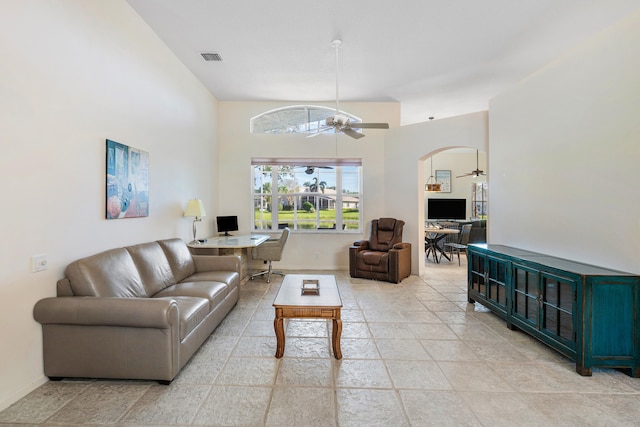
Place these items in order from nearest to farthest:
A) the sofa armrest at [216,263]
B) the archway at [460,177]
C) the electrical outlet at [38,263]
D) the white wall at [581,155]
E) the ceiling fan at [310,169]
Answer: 1. the electrical outlet at [38,263]
2. the white wall at [581,155]
3. the sofa armrest at [216,263]
4. the ceiling fan at [310,169]
5. the archway at [460,177]

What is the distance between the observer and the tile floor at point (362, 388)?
6.29ft

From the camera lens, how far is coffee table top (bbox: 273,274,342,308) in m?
2.66

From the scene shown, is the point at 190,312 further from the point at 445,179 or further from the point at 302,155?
the point at 445,179

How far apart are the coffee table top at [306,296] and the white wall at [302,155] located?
9.31 ft

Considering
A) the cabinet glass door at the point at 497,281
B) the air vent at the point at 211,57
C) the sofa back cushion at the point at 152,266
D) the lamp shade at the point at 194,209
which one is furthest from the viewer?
the lamp shade at the point at 194,209

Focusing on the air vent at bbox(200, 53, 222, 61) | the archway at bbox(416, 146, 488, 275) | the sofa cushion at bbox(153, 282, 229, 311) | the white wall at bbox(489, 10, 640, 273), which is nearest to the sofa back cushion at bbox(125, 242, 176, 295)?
the sofa cushion at bbox(153, 282, 229, 311)

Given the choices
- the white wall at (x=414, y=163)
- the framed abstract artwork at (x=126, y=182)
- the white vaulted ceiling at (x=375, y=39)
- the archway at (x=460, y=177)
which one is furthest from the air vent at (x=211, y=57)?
the archway at (x=460, y=177)

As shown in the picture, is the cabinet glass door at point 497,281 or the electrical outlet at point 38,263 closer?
the electrical outlet at point 38,263

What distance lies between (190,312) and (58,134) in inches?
67.0

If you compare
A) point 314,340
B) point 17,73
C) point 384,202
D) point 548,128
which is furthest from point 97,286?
point 384,202

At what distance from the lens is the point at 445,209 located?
31.0 ft

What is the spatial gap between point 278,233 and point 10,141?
469cm

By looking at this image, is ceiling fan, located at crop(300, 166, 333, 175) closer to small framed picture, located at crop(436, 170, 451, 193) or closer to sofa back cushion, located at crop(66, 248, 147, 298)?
sofa back cushion, located at crop(66, 248, 147, 298)

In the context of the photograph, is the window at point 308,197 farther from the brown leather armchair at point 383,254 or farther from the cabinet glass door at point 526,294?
the cabinet glass door at point 526,294
